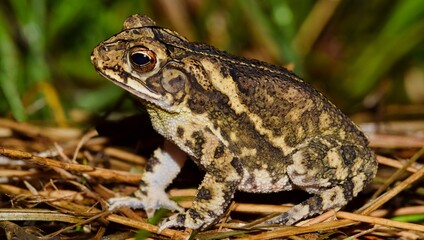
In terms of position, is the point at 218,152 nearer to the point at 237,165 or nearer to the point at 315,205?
the point at 237,165

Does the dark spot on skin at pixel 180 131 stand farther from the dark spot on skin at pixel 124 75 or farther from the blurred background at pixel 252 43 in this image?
the blurred background at pixel 252 43

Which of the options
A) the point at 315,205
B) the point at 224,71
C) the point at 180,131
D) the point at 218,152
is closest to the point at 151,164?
the point at 180,131

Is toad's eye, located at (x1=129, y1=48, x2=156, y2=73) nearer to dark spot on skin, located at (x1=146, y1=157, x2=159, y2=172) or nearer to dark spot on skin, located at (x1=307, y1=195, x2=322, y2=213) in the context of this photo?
dark spot on skin, located at (x1=146, y1=157, x2=159, y2=172)

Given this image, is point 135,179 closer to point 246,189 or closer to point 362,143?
point 246,189

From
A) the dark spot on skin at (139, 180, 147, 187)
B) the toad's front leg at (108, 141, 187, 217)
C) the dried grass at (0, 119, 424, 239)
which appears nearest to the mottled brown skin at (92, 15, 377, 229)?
the dried grass at (0, 119, 424, 239)

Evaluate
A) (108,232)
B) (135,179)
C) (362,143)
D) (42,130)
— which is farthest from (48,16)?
(362,143)

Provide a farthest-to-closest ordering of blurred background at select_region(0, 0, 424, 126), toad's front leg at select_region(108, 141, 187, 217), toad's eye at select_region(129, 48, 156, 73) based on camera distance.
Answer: blurred background at select_region(0, 0, 424, 126)
toad's front leg at select_region(108, 141, 187, 217)
toad's eye at select_region(129, 48, 156, 73)
